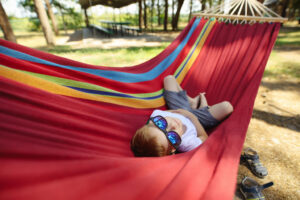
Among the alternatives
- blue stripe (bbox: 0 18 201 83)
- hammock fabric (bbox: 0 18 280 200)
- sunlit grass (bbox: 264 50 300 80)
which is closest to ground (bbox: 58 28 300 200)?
sunlit grass (bbox: 264 50 300 80)

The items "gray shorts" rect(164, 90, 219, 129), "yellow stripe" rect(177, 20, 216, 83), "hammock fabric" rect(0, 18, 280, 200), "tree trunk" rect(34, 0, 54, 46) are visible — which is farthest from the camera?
"tree trunk" rect(34, 0, 54, 46)

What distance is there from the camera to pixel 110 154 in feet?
2.57

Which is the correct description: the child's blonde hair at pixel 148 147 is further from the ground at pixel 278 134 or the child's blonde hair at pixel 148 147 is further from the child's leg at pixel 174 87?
the child's leg at pixel 174 87

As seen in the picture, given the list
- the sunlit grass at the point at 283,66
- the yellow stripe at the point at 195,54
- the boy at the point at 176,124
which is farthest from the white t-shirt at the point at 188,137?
the sunlit grass at the point at 283,66

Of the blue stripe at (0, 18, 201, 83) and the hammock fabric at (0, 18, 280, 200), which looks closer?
the hammock fabric at (0, 18, 280, 200)

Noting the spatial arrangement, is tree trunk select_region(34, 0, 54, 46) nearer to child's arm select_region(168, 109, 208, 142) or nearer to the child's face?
child's arm select_region(168, 109, 208, 142)

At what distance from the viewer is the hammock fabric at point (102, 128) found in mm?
493

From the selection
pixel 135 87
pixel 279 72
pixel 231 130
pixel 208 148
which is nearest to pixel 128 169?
pixel 208 148

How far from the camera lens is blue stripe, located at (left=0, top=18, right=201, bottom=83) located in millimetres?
1017

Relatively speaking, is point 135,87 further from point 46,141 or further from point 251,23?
point 251,23

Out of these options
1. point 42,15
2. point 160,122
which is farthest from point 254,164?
point 42,15

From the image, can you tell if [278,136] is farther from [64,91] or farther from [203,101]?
[64,91]

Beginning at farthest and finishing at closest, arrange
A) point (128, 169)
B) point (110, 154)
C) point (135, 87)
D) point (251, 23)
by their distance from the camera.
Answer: point (251, 23), point (135, 87), point (110, 154), point (128, 169)

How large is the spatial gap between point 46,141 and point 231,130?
82 cm
